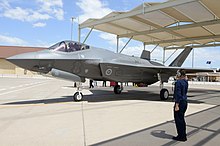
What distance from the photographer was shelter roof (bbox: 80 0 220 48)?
13812 mm

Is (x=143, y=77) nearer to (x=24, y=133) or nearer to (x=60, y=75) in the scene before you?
(x=60, y=75)

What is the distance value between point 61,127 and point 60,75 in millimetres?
4169

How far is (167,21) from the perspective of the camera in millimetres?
18109

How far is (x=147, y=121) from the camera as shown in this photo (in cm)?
633

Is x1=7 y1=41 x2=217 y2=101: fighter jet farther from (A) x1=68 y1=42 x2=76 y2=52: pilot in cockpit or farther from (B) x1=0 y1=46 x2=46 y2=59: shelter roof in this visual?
(B) x1=0 y1=46 x2=46 y2=59: shelter roof

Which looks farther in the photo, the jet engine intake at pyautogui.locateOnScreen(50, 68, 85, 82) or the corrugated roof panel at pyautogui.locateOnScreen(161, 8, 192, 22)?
the corrugated roof panel at pyautogui.locateOnScreen(161, 8, 192, 22)

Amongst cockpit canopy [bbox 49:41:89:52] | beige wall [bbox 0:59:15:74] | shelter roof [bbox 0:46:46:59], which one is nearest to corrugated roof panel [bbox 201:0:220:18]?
cockpit canopy [bbox 49:41:89:52]

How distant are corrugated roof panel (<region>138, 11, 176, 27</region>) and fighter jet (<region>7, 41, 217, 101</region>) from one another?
509 centimetres

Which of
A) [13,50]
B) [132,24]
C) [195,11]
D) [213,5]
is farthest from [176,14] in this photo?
[13,50]

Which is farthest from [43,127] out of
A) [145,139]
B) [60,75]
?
[60,75]

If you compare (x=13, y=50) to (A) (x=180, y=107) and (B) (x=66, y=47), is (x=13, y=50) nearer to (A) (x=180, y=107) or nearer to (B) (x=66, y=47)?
(B) (x=66, y=47)

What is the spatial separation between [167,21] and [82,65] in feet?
37.2

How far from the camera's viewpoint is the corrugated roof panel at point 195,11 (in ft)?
45.5

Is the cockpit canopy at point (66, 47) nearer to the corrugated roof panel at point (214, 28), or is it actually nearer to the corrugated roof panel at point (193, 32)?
the corrugated roof panel at point (193, 32)
